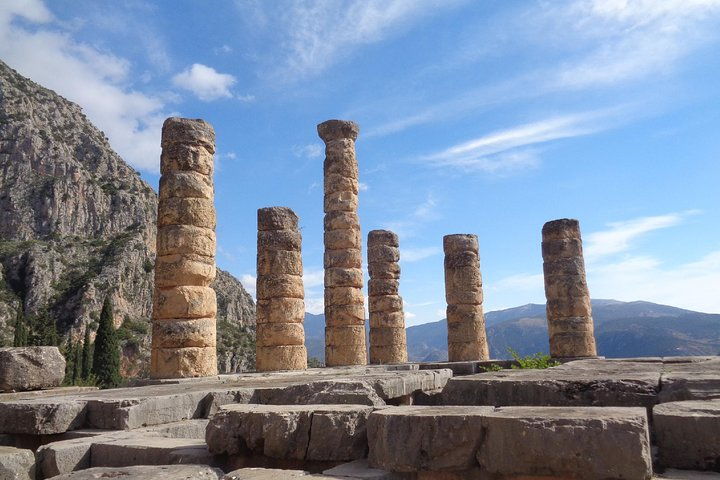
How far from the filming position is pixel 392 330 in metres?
19.8

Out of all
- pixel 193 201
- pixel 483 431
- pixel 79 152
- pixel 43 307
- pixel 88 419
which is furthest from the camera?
pixel 79 152

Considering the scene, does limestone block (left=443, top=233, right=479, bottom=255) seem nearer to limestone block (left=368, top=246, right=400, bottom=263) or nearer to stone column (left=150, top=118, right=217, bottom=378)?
limestone block (left=368, top=246, right=400, bottom=263)

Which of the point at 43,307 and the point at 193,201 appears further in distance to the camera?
the point at 43,307

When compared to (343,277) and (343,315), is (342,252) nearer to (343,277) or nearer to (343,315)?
(343,277)

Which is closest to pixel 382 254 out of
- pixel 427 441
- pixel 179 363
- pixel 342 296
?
pixel 342 296

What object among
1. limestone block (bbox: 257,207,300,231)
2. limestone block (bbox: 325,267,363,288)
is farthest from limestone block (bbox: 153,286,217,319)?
limestone block (bbox: 325,267,363,288)

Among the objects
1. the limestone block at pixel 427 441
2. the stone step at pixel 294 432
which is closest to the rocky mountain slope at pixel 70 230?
the stone step at pixel 294 432

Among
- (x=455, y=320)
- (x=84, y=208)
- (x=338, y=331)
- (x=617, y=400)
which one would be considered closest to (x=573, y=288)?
(x=455, y=320)

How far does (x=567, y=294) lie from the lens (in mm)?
17891

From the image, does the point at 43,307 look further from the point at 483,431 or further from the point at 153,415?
the point at 483,431

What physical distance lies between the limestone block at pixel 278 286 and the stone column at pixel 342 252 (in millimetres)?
2870

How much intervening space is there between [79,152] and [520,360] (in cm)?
7847

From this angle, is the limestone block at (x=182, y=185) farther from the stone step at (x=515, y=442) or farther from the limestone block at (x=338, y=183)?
the stone step at (x=515, y=442)

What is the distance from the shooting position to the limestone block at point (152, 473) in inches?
133
